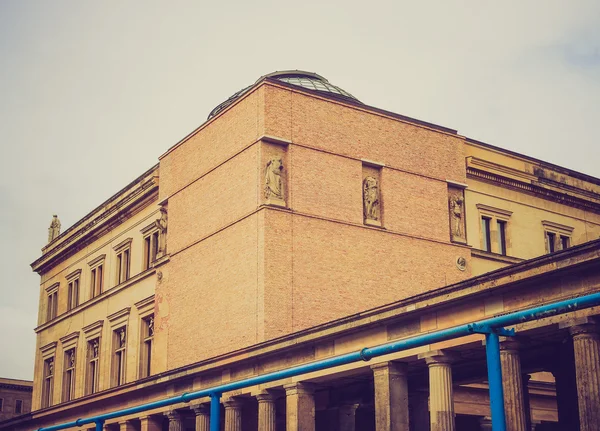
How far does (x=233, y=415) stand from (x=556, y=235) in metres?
22.6

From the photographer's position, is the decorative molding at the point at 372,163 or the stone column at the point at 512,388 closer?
the stone column at the point at 512,388

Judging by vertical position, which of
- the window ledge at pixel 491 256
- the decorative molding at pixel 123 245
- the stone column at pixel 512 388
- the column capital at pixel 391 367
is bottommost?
the stone column at pixel 512 388

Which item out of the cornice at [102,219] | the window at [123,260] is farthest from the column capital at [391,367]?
the window at [123,260]

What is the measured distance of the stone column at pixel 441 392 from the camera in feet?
84.2

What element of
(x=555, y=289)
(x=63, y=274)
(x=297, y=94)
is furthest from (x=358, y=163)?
(x=63, y=274)

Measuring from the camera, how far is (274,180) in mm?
37375

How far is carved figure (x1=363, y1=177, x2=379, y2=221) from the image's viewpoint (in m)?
39.8

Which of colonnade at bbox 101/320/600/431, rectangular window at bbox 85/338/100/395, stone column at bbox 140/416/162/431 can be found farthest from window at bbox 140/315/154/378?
colonnade at bbox 101/320/600/431

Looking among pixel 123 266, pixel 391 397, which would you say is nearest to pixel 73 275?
pixel 123 266

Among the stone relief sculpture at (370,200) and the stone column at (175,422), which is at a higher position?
the stone relief sculpture at (370,200)

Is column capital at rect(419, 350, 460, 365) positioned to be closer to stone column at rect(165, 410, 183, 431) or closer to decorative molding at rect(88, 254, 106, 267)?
stone column at rect(165, 410, 183, 431)

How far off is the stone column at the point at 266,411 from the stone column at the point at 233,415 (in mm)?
2003

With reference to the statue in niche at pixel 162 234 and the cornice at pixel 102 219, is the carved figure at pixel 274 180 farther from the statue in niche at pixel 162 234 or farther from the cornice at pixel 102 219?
the cornice at pixel 102 219

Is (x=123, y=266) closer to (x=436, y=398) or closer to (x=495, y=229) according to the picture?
(x=495, y=229)
